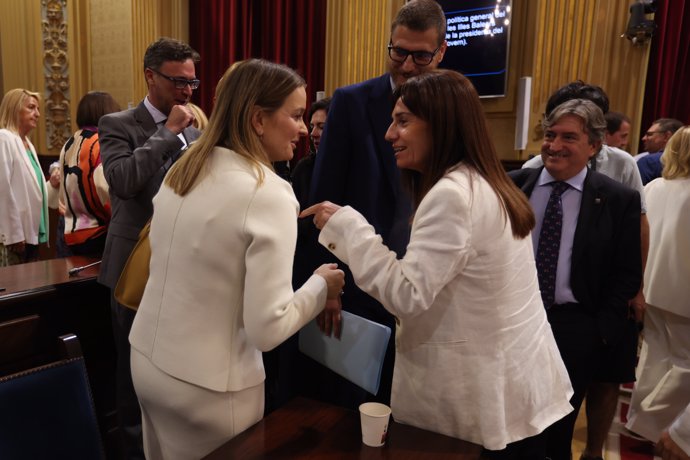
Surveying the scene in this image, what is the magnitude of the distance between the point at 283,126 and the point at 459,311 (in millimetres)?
581

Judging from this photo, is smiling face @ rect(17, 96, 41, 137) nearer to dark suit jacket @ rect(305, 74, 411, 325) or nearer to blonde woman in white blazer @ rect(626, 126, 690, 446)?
dark suit jacket @ rect(305, 74, 411, 325)

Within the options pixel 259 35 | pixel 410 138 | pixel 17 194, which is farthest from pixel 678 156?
pixel 259 35

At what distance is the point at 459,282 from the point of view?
3.94 ft

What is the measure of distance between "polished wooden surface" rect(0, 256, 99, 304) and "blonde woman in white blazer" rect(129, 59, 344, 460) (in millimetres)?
916

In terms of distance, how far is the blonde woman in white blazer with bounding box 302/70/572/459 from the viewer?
1151 millimetres

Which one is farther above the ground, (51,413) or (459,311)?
(459,311)

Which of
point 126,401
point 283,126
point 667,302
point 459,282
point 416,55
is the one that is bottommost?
point 126,401

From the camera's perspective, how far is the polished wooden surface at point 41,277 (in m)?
1.89

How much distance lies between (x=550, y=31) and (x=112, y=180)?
3.70m

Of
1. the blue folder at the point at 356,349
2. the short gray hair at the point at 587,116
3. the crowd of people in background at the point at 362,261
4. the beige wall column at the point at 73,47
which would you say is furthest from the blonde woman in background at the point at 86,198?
the beige wall column at the point at 73,47

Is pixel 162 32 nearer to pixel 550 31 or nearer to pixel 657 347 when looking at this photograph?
pixel 550 31

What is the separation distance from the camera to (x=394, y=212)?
70.0 inches

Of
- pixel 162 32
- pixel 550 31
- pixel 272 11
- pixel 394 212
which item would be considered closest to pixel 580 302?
pixel 394 212

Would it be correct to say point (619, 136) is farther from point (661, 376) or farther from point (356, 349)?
point (356, 349)
